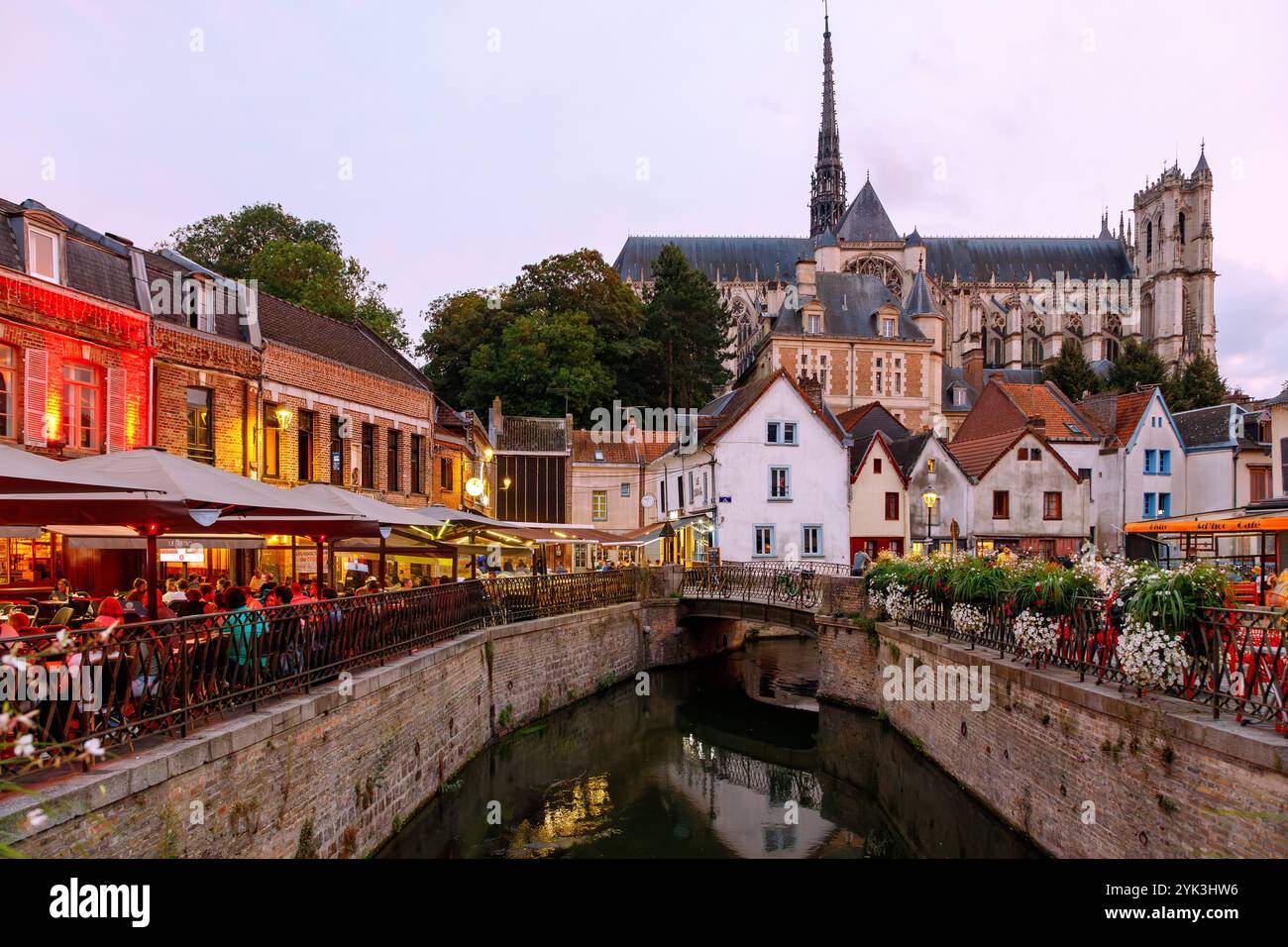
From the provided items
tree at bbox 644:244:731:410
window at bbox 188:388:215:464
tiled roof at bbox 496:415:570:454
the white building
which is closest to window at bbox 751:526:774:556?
the white building

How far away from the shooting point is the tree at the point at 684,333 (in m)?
60.9

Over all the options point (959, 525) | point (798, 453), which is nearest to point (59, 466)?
point (798, 453)

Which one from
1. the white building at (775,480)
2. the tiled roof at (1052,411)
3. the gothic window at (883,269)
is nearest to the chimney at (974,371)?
the gothic window at (883,269)

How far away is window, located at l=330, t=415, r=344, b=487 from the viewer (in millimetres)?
25562

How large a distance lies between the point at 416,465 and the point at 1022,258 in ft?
335

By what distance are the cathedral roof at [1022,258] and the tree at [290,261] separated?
3015 inches

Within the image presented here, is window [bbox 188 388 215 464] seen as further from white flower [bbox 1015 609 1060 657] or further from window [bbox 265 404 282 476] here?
white flower [bbox 1015 609 1060 657]

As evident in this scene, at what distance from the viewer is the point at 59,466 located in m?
8.42

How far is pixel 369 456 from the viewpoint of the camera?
89.8 ft

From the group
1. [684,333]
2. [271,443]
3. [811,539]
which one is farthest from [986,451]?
[271,443]

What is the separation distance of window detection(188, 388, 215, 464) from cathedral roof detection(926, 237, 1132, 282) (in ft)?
333
